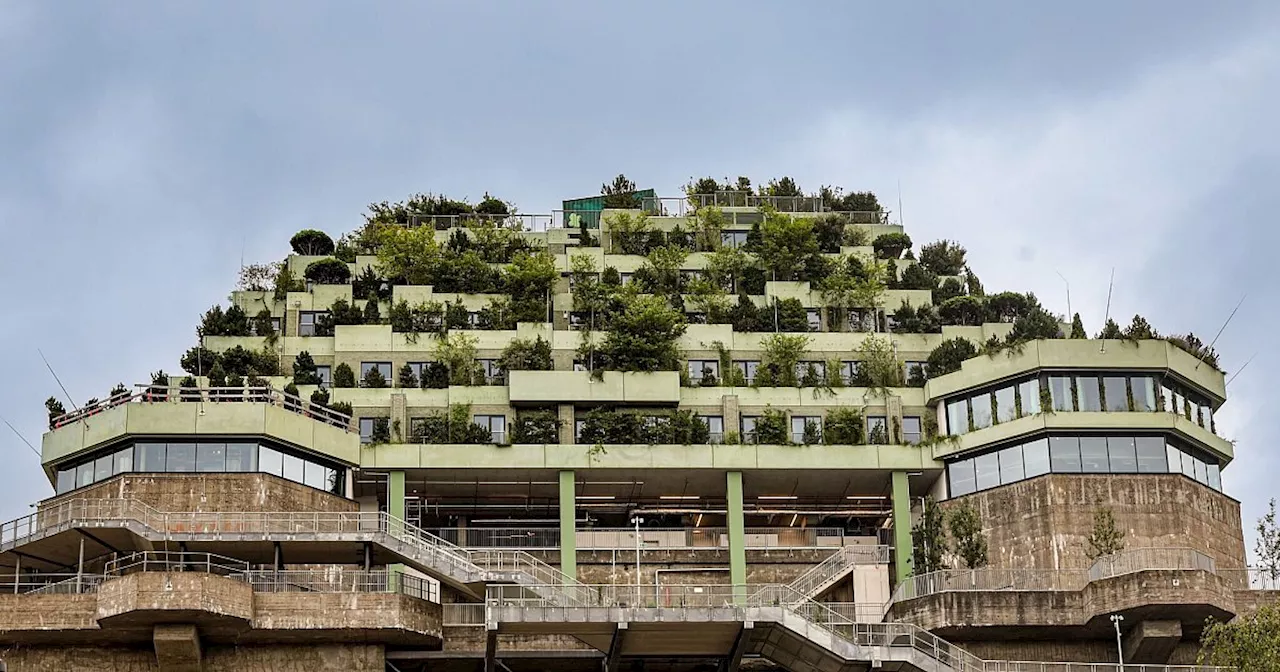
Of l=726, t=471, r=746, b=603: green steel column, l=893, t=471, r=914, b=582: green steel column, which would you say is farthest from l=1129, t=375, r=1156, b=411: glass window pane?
l=726, t=471, r=746, b=603: green steel column

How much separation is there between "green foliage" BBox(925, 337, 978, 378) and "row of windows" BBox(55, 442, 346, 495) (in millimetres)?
28188

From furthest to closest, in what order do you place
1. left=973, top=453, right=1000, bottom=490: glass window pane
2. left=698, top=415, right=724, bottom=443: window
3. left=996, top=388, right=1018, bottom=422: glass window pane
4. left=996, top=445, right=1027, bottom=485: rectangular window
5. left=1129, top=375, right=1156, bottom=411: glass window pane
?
left=698, top=415, right=724, bottom=443: window, left=996, top=388, right=1018, bottom=422: glass window pane, left=973, top=453, right=1000, bottom=490: glass window pane, left=1129, top=375, right=1156, bottom=411: glass window pane, left=996, top=445, right=1027, bottom=485: rectangular window

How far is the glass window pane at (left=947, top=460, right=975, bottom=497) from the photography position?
7556cm

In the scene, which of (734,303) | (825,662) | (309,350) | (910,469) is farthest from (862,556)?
(309,350)

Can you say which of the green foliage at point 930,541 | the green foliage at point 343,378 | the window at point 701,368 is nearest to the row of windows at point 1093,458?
the green foliage at point 930,541

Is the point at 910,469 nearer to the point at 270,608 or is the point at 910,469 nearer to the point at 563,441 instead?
the point at 563,441

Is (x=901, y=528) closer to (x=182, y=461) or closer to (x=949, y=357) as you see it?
(x=949, y=357)

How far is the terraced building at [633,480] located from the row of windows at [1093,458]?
12 centimetres

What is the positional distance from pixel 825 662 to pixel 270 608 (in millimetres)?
19307

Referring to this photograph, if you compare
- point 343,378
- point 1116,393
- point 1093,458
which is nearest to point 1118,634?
point 1093,458

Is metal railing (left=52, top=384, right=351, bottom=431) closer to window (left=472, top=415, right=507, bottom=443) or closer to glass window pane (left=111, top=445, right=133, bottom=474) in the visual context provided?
glass window pane (left=111, top=445, right=133, bottom=474)

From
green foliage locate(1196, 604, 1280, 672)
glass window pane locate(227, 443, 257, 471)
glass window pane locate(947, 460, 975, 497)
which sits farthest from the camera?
glass window pane locate(947, 460, 975, 497)

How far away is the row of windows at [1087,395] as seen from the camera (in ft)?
242

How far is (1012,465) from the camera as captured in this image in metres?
74.0
